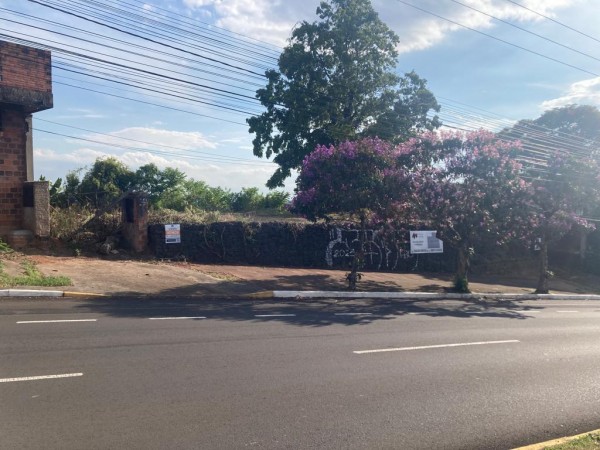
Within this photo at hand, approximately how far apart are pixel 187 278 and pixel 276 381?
1055 centimetres

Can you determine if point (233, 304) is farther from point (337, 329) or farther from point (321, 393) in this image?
point (321, 393)

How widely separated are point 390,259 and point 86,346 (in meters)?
18.8

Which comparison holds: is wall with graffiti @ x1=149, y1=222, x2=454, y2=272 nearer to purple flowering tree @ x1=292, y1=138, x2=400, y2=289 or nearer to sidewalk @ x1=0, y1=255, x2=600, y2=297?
sidewalk @ x1=0, y1=255, x2=600, y2=297

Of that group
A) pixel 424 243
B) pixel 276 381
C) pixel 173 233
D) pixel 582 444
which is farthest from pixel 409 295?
pixel 582 444

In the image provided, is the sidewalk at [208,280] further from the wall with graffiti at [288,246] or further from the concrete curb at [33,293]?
the wall with graffiti at [288,246]

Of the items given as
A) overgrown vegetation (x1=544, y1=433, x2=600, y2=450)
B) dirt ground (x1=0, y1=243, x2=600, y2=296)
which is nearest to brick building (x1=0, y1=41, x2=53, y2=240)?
dirt ground (x1=0, y1=243, x2=600, y2=296)

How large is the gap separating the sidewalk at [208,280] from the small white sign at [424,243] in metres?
1.97

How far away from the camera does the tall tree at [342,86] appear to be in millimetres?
28000

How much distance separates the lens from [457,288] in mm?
20422

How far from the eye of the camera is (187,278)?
16.7 metres

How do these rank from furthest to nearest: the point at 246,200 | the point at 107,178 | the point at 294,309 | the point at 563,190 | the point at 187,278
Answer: the point at 246,200 < the point at 107,178 < the point at 563,190 < the point at 187,278 < the point at 294,309

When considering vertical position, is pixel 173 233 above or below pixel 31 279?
above

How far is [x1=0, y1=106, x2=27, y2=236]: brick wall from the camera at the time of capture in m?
16.6

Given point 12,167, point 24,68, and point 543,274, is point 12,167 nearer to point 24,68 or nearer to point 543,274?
point 24,68
